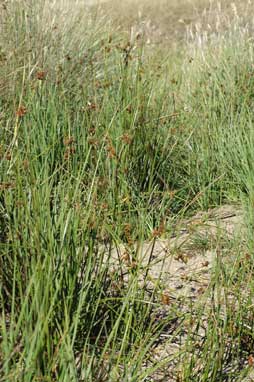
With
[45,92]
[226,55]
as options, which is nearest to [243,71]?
[226,55]

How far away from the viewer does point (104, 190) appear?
360cm

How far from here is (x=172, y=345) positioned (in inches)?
107

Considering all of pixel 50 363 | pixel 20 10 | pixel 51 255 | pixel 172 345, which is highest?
pixel 20 10

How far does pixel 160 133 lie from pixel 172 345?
1921mm

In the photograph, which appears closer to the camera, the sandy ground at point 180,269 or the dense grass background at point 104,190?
the dense grass background at point 104,190

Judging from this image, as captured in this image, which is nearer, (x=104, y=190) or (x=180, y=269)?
(x=180, y=269)

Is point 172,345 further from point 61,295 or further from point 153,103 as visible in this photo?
point 153,103

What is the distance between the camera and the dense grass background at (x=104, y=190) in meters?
2.33

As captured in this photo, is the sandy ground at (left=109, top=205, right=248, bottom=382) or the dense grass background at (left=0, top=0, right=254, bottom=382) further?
the sandy ground at (left=109, top=205, right=248, bottom=382)

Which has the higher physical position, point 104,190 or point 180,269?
point 104,190

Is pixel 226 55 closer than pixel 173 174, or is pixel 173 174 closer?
pixel 173 174

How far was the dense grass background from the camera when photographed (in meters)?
2.33

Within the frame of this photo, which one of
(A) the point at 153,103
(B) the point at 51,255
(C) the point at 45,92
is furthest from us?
(A) the point at 153,103

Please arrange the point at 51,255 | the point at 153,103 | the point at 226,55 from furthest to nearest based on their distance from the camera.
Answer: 1. the point at 226,55
2. the point at 153,103
3. the point at 51,255
